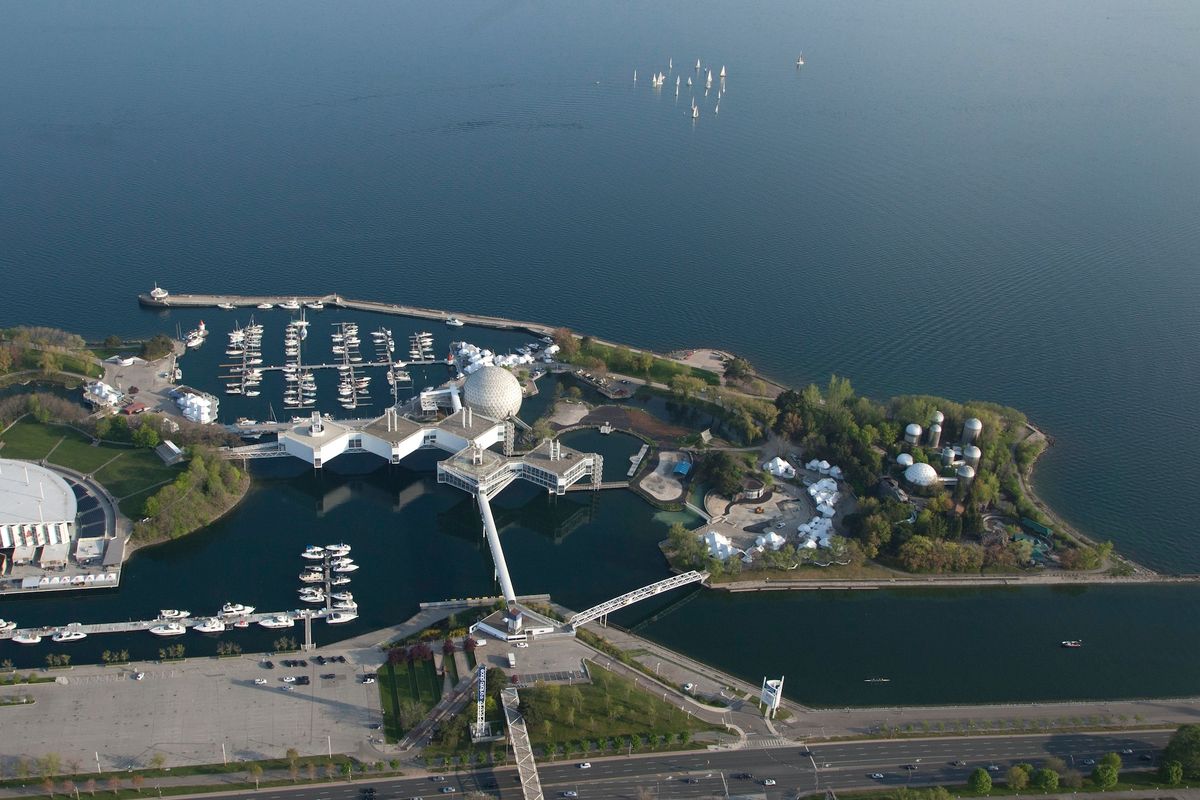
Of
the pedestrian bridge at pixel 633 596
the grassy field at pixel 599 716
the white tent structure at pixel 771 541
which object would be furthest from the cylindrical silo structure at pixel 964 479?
the grassy field at pixel 599 716

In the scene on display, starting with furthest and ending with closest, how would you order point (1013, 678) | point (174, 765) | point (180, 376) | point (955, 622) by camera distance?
point (180, 376)
point (955, 622)
point (1013, 678)
point (174, 765)

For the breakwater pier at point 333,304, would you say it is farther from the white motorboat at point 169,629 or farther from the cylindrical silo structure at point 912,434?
the white motorboat at point 169,629

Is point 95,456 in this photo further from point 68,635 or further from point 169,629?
point 169,629

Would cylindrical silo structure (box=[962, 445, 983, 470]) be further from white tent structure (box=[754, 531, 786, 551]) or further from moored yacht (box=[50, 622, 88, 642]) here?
moored yacht (box=[50, 622, 88, 642])

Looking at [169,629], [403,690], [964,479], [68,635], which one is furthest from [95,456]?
[964,479]

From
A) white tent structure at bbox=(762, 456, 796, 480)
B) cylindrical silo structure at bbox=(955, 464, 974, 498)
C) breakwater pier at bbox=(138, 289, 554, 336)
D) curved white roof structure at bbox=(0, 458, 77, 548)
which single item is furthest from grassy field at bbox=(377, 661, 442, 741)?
breakwater pier at bbox=(138, 289, 554, 336)

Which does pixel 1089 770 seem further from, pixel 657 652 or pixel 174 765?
pixel 174 765

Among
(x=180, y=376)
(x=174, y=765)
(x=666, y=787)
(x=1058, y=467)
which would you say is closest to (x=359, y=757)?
(x=174, y=765)
